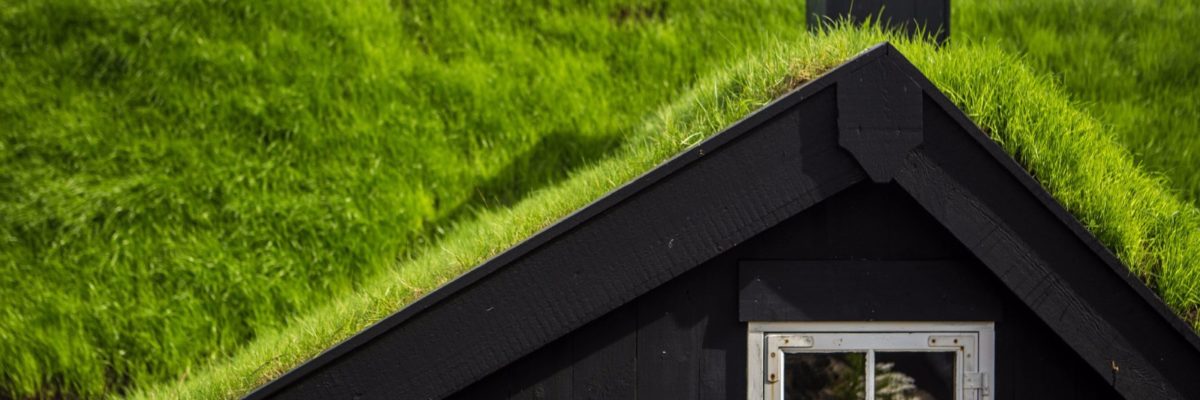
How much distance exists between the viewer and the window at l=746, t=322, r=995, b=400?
2957mm

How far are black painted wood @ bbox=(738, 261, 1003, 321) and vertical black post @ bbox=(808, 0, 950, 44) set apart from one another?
967 millimetres

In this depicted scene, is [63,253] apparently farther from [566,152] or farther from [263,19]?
[566,152]

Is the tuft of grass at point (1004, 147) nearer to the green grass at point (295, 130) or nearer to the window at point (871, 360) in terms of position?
the window at point (871, 360)

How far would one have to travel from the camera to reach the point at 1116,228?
2844 mm

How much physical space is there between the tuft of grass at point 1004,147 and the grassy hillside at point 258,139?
10.2ft

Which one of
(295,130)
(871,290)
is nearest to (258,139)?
(295,130)

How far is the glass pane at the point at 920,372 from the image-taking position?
300 cm

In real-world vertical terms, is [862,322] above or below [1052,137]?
below

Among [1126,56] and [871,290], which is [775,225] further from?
[1126,56]

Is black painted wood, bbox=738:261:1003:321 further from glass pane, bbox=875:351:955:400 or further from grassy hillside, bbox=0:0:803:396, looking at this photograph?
grassy hillside, bbox=0:0:803:396

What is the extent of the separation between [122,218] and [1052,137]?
19.9 ft

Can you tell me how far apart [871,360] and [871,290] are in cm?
22

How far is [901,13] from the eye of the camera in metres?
3.68

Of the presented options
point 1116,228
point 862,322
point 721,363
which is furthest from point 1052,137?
point 721,363
